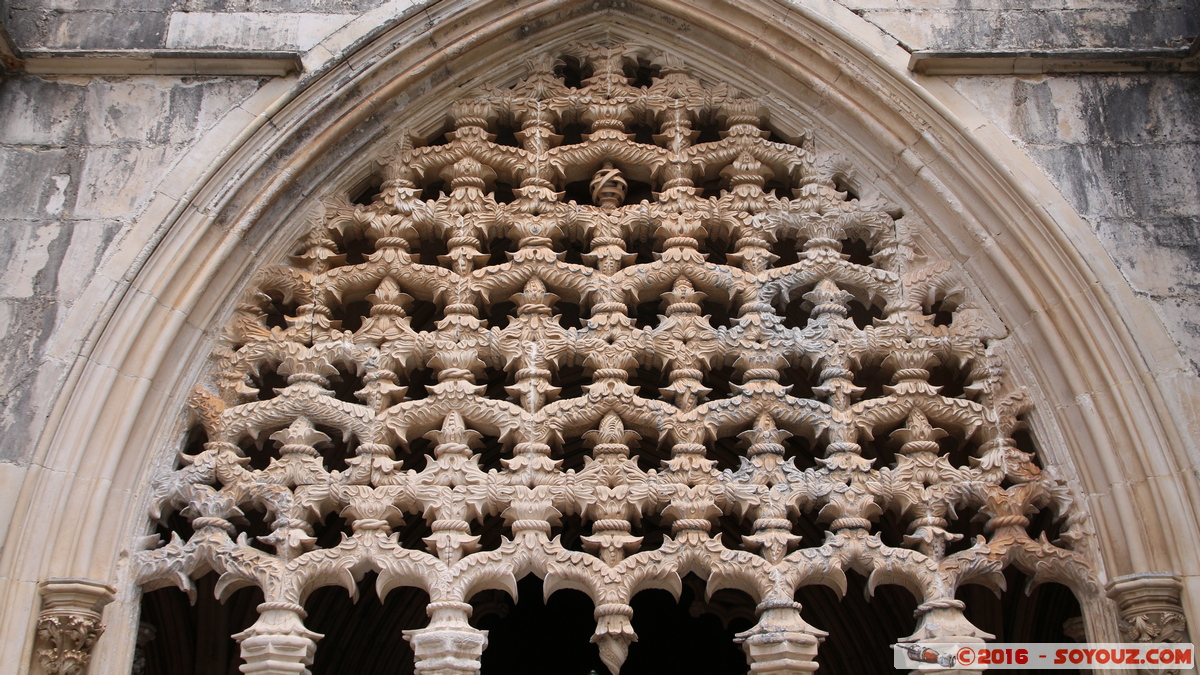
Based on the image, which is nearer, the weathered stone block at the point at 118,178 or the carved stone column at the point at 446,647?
the carved stone column at the point at 446,647

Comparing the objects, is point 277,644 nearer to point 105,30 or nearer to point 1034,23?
point 105,30

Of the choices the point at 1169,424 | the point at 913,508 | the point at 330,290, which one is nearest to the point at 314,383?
the point at 330,290

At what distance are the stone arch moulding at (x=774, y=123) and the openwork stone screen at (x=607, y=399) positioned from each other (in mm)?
120

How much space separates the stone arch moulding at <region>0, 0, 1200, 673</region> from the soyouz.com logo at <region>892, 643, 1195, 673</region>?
0.11 metres

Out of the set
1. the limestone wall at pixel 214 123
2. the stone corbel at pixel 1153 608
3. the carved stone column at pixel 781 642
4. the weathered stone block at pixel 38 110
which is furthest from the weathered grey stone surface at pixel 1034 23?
the weathered stone block at pixel 38 110

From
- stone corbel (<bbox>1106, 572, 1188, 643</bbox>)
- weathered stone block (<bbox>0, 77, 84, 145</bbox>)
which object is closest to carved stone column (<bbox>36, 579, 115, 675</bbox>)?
weathered stone block (<bbox>0, 77, 84, 145</bbox>)

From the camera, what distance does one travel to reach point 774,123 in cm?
→ 496

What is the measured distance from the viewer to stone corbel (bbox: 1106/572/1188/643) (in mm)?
3664

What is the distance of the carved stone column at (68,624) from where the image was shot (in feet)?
11.9

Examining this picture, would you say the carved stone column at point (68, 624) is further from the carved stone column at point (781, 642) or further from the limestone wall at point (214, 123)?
the carved stone column at point (781, 642)

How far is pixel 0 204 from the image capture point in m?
4.33

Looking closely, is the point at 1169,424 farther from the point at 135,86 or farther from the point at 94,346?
the point at 135,86

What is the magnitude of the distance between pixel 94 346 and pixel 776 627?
2.71 metres

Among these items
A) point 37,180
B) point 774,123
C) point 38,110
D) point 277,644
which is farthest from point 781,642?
point 38,110
